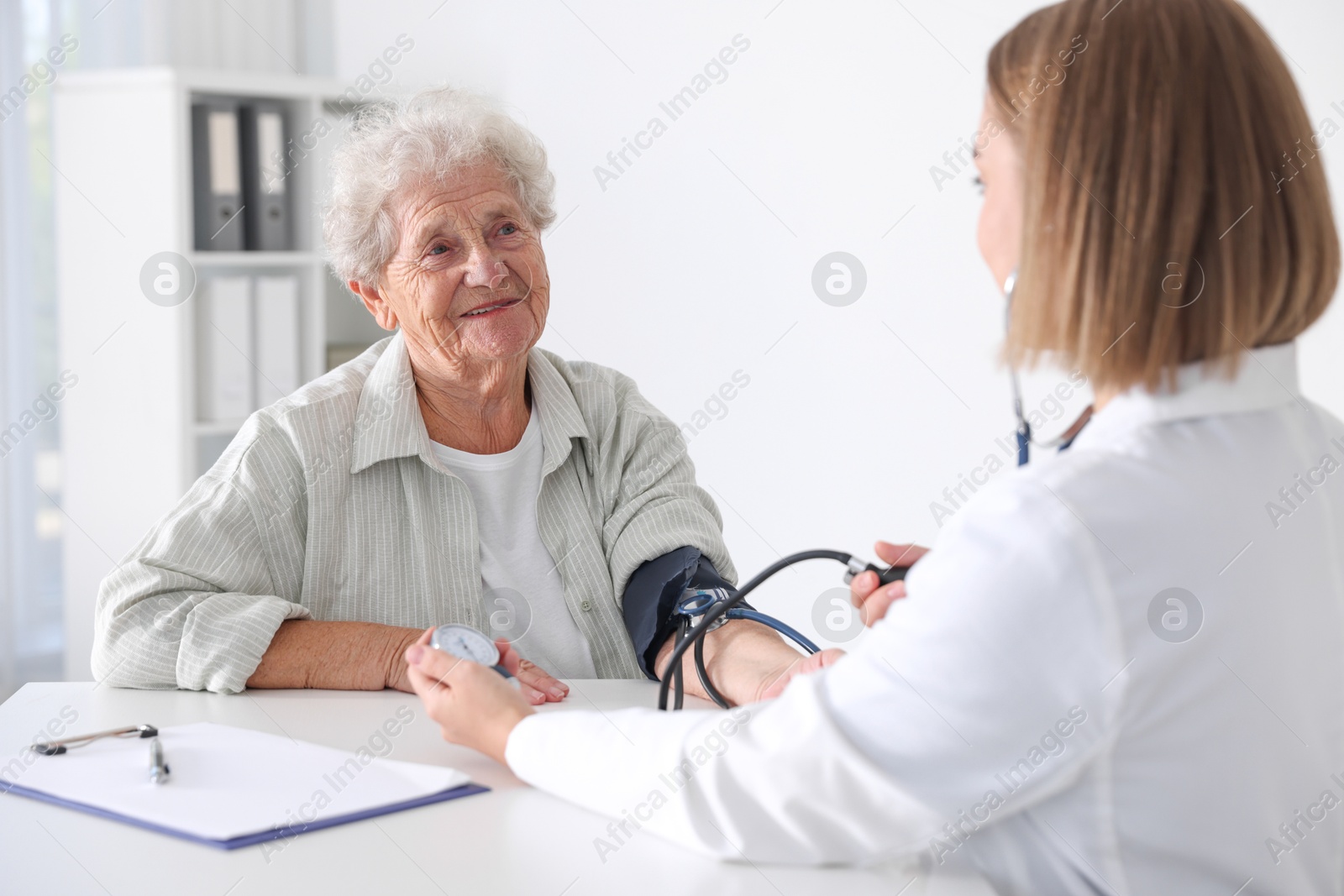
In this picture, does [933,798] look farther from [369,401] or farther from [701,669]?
[369,401]

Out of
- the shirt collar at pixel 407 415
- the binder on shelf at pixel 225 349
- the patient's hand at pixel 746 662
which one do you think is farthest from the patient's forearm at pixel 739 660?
the binder on shelf at pixel 225 349

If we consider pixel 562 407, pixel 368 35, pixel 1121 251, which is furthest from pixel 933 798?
pixel 368 35

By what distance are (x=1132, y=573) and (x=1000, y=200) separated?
Answer: 0.32 metres

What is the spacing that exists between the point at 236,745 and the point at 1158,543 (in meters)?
0.87

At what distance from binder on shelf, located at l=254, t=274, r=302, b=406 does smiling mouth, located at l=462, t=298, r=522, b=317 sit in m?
1.77

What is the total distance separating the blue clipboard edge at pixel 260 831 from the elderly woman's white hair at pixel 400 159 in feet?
3.22

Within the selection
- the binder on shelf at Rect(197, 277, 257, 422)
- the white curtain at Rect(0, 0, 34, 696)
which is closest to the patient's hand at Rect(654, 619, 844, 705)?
the binder on shelf at Rect(197, 277, 257, 422)

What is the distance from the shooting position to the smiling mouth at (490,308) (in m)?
1.75

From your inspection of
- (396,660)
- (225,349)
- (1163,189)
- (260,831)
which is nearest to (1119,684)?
(1163,189)

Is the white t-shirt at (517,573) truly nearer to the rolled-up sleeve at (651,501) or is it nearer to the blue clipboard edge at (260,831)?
the rolled-up sleeve at (651,501)

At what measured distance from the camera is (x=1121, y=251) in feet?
2.70

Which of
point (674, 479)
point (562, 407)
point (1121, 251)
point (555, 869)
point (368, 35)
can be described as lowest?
point (555, 869)

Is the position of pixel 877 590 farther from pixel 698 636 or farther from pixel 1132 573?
pixel 1132 573

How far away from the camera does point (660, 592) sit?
1.63m
